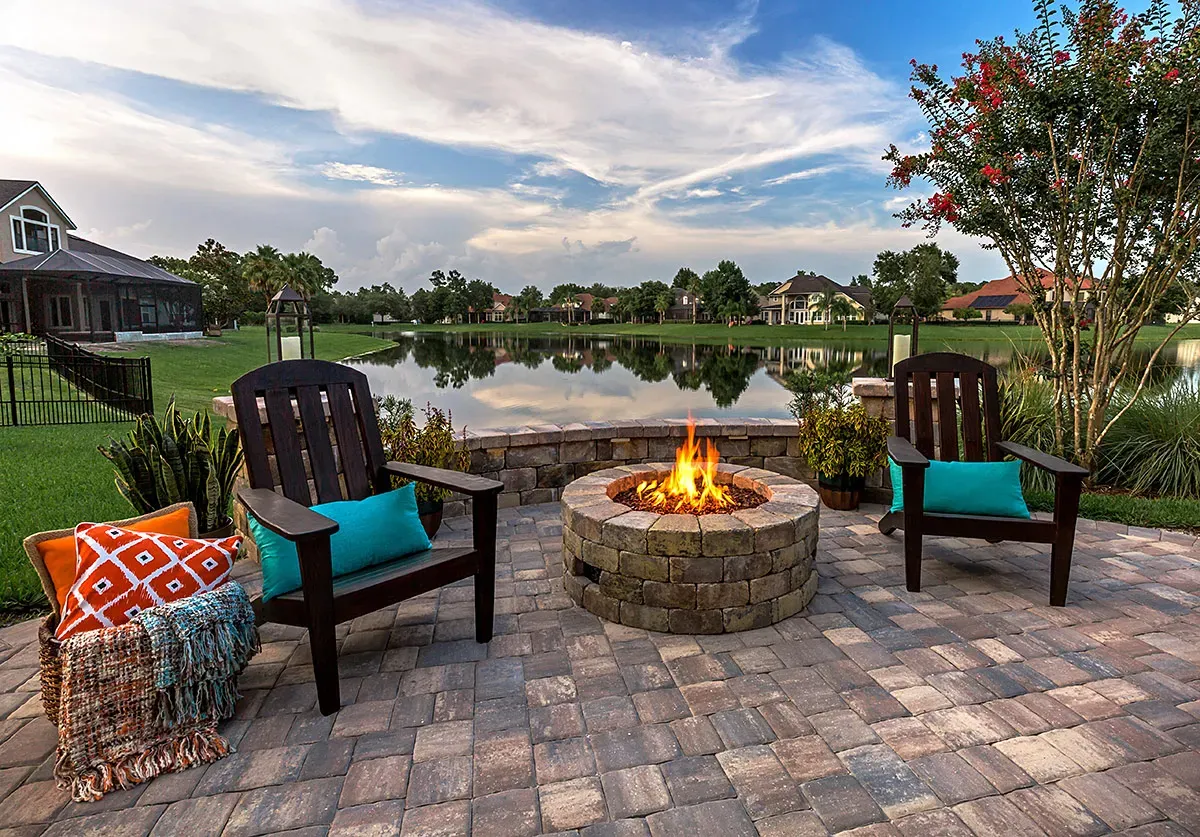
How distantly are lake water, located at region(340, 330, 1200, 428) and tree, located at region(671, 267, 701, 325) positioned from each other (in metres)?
38.1

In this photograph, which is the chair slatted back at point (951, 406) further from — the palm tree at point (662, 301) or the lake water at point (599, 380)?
the palm tree at point (662, 301)

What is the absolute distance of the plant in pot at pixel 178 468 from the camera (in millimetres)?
3576

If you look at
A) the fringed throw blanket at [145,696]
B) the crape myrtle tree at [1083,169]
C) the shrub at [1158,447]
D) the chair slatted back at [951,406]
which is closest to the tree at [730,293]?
the shrub at [1158,447]

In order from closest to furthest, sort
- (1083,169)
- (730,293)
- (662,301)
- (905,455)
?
(905,455) → (1083,169) → (730,293) → (662,301)

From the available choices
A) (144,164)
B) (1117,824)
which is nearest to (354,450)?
(1117,824)

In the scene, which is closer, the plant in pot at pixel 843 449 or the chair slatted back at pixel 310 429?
the chair slatted back at pixel 310 429

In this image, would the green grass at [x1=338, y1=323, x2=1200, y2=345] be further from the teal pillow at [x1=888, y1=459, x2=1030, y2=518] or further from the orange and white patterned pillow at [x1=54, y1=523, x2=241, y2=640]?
the orange and white patterned pillow at [x1=54, y1=523, x2=241, y2=640]

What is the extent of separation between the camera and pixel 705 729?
209cm

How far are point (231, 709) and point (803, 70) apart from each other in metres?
9.49

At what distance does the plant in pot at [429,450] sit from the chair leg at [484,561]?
1.50 meters

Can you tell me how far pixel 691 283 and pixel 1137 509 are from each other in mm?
73368

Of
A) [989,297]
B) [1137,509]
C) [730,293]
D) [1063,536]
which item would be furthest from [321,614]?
[989,297]

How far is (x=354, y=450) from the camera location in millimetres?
3051

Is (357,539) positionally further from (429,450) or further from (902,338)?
(902,338)
